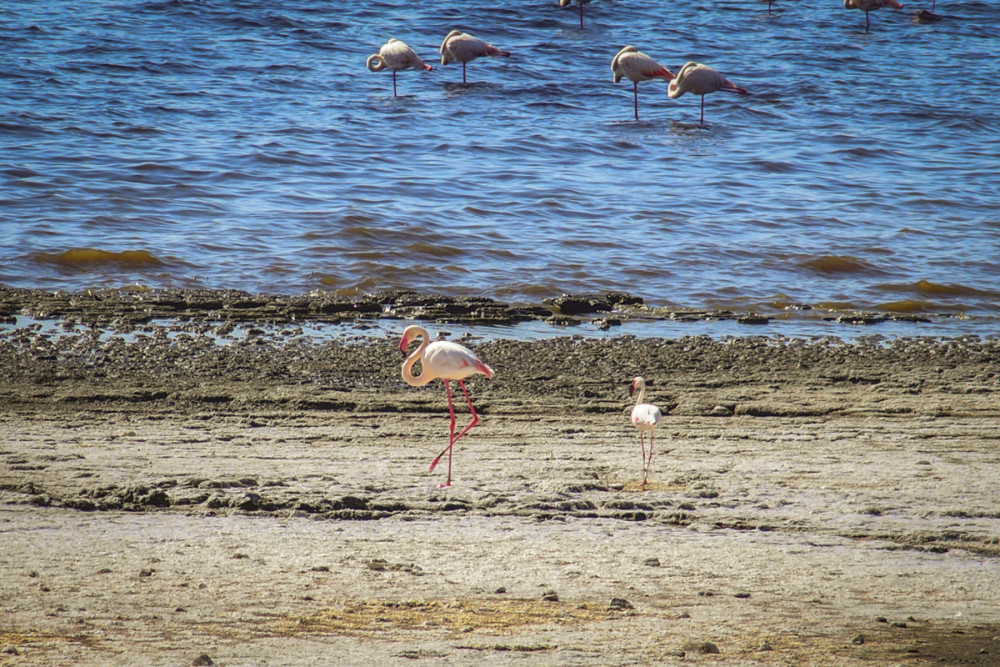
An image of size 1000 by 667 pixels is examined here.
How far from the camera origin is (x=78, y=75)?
17438 mm

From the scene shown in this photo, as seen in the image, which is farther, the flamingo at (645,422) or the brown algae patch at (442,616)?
the flamingo at (645,422)

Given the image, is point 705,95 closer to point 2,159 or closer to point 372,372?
point 2,159

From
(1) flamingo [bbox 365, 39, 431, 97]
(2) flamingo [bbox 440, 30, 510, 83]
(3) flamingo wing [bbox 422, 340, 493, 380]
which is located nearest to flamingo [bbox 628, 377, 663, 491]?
(3) flamingo wing [bbox 422, 340, 493, 380]

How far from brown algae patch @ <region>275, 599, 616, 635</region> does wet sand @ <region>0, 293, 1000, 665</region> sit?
14 mm

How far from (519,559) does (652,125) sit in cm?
1374

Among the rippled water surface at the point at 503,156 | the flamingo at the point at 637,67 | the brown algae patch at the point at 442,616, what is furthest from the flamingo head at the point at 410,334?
the flamingo at the point at 637,67

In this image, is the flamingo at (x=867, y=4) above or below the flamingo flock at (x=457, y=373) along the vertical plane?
above

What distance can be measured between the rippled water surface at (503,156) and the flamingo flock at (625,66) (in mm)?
439

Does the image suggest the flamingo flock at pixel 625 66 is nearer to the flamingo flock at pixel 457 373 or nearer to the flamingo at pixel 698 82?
the flamingo at pixel 698 82

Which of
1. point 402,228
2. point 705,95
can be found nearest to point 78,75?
point 402,228

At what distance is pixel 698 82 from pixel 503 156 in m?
4.53

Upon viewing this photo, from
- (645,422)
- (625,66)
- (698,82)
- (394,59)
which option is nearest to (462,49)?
(394,59)

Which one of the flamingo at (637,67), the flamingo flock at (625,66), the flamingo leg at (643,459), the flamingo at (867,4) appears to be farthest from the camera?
the flamingo at (867,4)

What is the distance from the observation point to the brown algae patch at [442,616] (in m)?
4.06
